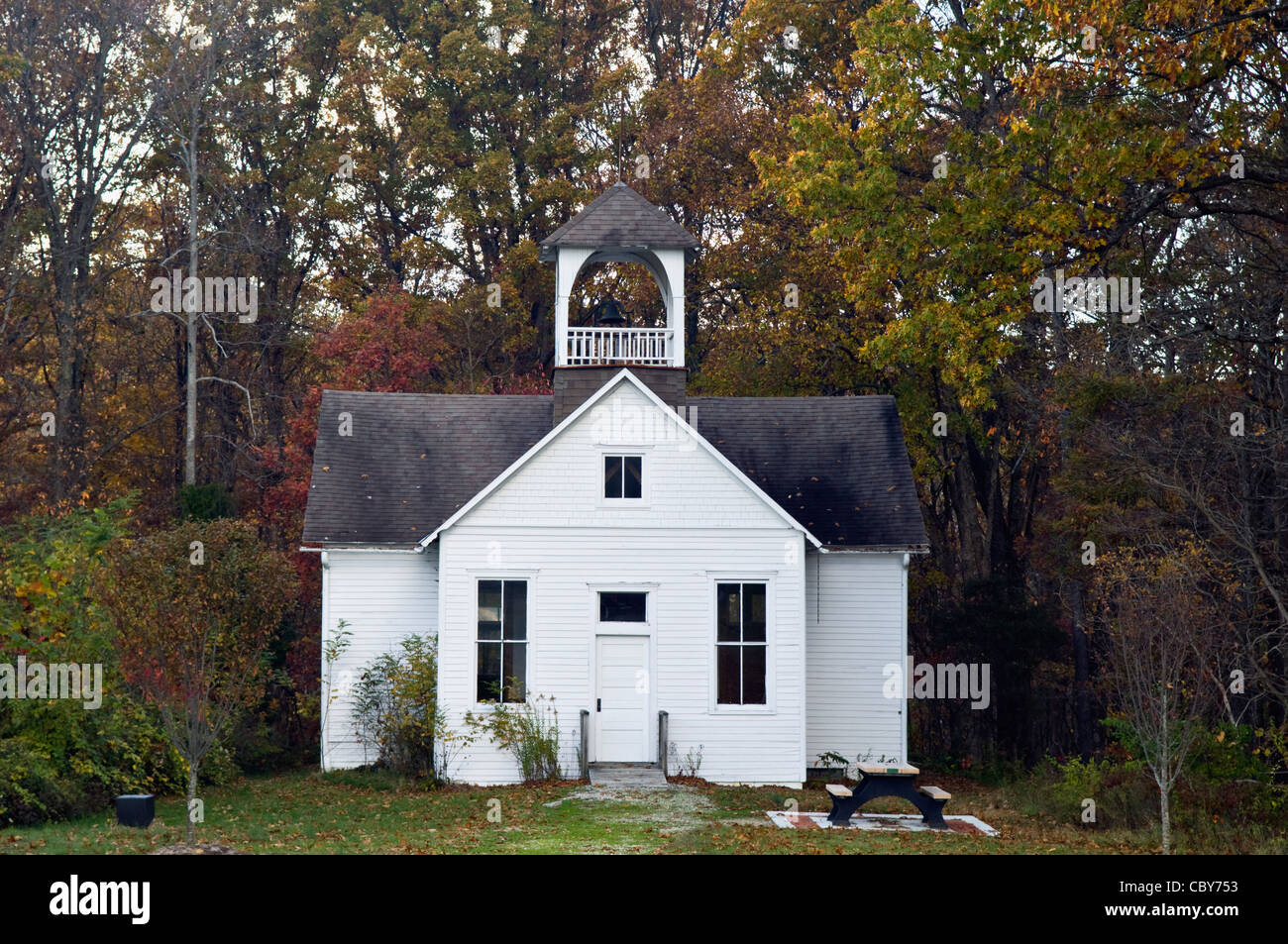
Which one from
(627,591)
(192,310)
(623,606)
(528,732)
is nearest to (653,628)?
(623,606)

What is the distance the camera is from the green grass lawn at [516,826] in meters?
14.7

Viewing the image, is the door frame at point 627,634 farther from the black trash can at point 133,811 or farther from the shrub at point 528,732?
the black trash can at point 133,811

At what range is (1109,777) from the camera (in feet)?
62.6

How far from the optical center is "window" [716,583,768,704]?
2150cm

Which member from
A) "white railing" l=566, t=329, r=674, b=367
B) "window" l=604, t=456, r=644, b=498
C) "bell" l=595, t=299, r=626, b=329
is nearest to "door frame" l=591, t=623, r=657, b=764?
"window" l=604, t=456, r=644, b=498

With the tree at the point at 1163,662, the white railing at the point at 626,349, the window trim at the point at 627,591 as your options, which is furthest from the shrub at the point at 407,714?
the tree at the point at 1163,662

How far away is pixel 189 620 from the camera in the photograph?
1449cm

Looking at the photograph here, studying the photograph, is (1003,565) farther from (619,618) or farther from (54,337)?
(54,337)

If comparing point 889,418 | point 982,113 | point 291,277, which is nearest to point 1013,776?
point 889,418

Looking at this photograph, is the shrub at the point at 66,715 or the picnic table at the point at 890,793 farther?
the picnic table at the point at 890,793

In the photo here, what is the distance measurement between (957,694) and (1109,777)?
10.4 metres

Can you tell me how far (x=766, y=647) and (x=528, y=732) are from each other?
158 inches

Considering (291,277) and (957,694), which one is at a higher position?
(291,277)

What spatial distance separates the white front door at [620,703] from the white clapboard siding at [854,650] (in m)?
3.44
